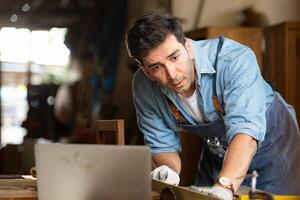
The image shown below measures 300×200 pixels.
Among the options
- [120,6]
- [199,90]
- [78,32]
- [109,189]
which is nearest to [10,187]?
[109,189]

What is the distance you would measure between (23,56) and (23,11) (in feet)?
2.14

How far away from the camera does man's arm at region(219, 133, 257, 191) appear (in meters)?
1.82

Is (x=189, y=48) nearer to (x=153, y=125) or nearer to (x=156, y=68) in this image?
(x=156, y=68)

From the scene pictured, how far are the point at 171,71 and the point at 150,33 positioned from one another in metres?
0.14

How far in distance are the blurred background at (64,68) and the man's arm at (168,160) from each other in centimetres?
380

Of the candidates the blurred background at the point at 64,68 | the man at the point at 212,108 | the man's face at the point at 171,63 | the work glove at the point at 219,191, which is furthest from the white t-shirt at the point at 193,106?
the blurred background at the point at 64,68

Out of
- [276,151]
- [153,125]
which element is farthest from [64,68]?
[276,151]

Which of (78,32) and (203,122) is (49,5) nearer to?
(78,32)

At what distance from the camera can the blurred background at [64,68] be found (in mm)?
7660

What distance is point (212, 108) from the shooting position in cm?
217

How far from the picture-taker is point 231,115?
6.37 ft

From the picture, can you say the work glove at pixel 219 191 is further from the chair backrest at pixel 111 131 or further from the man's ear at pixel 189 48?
the chair backrest at pixel 111 131

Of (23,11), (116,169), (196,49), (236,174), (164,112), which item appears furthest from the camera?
(23,11)

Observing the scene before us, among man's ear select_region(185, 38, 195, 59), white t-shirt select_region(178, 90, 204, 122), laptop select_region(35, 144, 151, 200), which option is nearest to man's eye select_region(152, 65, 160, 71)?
man's ear select_region(185, 38, 195, 59)
